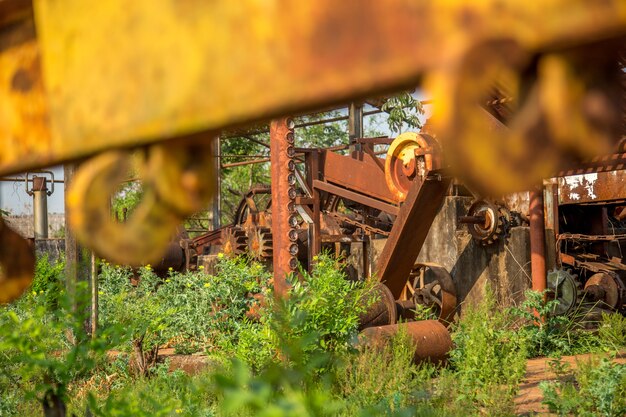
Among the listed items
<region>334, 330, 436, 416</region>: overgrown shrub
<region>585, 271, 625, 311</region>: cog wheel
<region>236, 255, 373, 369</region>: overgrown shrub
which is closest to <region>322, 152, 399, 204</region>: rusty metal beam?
<region>585, 271, 625, 311</region>: cog wheel

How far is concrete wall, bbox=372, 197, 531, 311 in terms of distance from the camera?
10297mm

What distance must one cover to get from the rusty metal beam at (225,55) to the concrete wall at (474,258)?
29.8ft

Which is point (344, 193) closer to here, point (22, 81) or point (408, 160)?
point (408, 160)

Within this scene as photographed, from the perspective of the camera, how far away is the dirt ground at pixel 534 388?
19.8ft

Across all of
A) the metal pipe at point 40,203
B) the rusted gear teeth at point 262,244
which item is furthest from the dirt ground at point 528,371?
the metal pipe at point 40,203

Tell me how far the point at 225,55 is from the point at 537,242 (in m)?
8.79

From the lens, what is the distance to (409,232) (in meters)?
10.1

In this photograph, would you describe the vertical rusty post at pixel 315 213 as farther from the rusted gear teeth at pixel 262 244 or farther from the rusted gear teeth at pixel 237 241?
the rusted gear teeth at pixel 237 241

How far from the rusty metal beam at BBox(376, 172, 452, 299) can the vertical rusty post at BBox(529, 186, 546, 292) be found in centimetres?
110

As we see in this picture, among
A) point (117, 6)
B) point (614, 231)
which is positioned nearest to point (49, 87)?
point (117, 6)

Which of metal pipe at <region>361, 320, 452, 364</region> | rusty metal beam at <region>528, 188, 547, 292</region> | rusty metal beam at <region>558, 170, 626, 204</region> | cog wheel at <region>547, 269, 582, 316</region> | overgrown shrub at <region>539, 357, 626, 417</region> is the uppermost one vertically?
rusty metal beam at <region>558, 170, 626, 204</region>

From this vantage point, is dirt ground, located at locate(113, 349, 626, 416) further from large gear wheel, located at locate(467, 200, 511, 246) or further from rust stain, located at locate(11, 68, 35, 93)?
rust stain, located at locate(11, 68, 35, 93)

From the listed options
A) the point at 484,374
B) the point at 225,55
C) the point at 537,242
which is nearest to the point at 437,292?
the point at 537,242

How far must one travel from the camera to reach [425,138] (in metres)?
10.1
